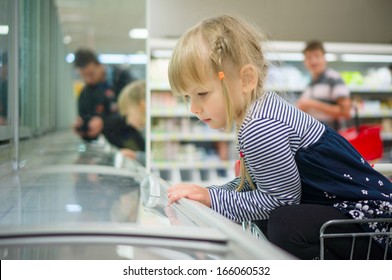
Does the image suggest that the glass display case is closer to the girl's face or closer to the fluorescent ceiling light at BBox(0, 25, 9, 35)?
the girl's face

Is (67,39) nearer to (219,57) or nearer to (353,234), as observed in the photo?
(219,57)

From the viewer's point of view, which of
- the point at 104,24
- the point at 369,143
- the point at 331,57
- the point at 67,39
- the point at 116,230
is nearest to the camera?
the point at 116,230

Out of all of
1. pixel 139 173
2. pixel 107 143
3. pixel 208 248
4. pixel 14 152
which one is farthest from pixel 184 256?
pixel 107 143

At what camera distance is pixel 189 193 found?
1.04m

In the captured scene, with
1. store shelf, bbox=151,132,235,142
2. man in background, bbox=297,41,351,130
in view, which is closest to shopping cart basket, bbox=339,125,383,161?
man in background, bbox=297,41,351,130

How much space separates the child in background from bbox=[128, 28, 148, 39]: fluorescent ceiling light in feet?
1.70

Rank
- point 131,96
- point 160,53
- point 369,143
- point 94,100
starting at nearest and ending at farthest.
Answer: point 369,143 → point 131,96 → point 94,100 → point 160,53

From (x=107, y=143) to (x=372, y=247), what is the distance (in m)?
3.14

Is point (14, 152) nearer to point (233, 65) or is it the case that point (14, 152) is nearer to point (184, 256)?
point (233, 65)

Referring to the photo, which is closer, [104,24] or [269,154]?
[269,154]

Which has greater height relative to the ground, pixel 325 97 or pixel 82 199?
pixel 325 97

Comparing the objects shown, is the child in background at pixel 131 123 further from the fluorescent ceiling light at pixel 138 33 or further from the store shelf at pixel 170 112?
the fluorescent ceiling light at pixel 138 33

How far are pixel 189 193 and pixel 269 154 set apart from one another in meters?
0.17

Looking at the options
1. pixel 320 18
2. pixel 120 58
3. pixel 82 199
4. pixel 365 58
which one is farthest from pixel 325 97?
pixel 82 199
